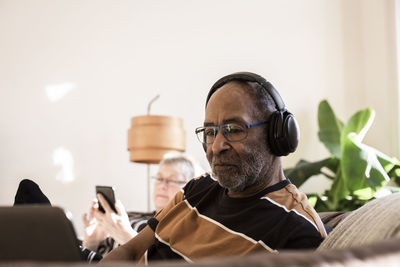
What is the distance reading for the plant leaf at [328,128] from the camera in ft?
13.2

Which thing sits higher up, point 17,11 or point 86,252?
point 17,11

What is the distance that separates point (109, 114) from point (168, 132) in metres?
0.97

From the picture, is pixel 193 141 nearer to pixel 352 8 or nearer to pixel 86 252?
pixel 352 8

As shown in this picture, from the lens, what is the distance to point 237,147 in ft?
4.41

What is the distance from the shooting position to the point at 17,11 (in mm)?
4328

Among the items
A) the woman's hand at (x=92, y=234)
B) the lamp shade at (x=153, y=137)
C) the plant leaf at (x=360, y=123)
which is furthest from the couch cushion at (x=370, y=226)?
the plant leaf at (x=360, y=123)

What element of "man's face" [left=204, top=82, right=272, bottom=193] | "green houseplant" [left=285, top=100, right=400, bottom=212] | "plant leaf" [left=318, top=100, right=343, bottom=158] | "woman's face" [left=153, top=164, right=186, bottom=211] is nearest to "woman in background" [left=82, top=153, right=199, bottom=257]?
"woman's face" [left=153, top=164, right=186, bottom=211]

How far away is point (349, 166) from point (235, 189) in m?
2.39

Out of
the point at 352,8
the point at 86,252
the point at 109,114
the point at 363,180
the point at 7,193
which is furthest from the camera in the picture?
the point at 352,8

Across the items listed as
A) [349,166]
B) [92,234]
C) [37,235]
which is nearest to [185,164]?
[92,234]

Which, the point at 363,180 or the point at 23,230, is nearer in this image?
the point at 23,230

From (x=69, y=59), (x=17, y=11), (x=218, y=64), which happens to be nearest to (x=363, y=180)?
(x=218, y=64)

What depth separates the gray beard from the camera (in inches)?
51.8

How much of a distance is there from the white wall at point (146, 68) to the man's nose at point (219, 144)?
3.11 m
